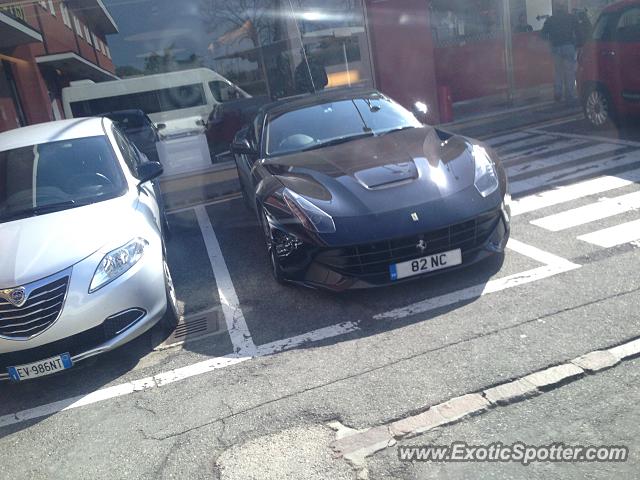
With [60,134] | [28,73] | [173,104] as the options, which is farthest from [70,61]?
[60,134]

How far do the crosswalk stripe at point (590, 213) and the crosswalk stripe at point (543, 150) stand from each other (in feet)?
8.53

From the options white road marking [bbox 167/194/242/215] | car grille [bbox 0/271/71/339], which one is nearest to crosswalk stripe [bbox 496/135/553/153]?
white road marking [bbox 167/194/242/215]

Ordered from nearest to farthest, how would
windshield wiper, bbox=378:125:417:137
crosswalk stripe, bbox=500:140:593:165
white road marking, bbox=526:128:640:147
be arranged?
windshield wiper, bbox=378:125:417:137
white road marking, bbox=526:128:640:147
crosswalk stripe, bbox=500:140:593:165

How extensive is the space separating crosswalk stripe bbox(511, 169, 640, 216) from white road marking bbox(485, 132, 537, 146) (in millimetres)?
3357

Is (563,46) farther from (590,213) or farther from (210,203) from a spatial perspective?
(210,203)

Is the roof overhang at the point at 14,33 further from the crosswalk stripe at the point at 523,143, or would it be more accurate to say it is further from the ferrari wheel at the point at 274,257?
the crosswalk stripe at the point at 523,143

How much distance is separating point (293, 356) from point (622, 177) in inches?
190

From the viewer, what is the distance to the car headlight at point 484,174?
4.84 m

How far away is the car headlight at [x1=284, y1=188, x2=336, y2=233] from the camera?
15.0 ft

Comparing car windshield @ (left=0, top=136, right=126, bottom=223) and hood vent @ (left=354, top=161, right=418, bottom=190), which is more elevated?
car windshield @ (left=0, top=136, right=126, bottom=223)

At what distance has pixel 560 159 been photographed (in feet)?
27.6

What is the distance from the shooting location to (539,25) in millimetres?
13641

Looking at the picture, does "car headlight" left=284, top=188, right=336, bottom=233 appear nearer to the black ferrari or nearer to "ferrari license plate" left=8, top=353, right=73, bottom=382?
the black ferrari

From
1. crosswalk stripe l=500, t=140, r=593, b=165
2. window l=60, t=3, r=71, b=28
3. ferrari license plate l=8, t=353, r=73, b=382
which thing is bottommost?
crosswalk stripe l=500, t=140, r=593, b=165
